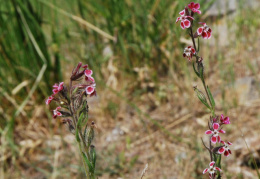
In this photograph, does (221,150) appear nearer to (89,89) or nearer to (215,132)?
(215,132)

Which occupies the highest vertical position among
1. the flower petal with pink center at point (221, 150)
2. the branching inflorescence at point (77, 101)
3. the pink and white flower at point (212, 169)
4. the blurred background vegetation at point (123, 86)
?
the blurred background vegetation at point (123, 86)

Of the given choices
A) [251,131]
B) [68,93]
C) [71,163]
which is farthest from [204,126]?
[68,93]

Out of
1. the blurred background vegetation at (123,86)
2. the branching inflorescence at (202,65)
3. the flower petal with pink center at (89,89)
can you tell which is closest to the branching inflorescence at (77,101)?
the flower petal with pink center at (89,89)

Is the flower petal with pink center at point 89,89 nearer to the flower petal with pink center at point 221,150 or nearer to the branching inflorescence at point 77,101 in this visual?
the branching inflorescence at point 77,101

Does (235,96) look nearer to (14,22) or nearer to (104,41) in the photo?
(104,41)

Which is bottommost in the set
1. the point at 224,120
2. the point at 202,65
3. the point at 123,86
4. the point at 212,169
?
the point at 212,169

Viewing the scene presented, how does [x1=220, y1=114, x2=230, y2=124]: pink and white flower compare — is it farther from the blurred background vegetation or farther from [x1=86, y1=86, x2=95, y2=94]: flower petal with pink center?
the blurred background vegetation

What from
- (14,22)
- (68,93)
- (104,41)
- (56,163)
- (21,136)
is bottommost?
(68,93)

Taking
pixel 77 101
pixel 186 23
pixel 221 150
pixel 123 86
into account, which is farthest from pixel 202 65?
pixel 123 86
